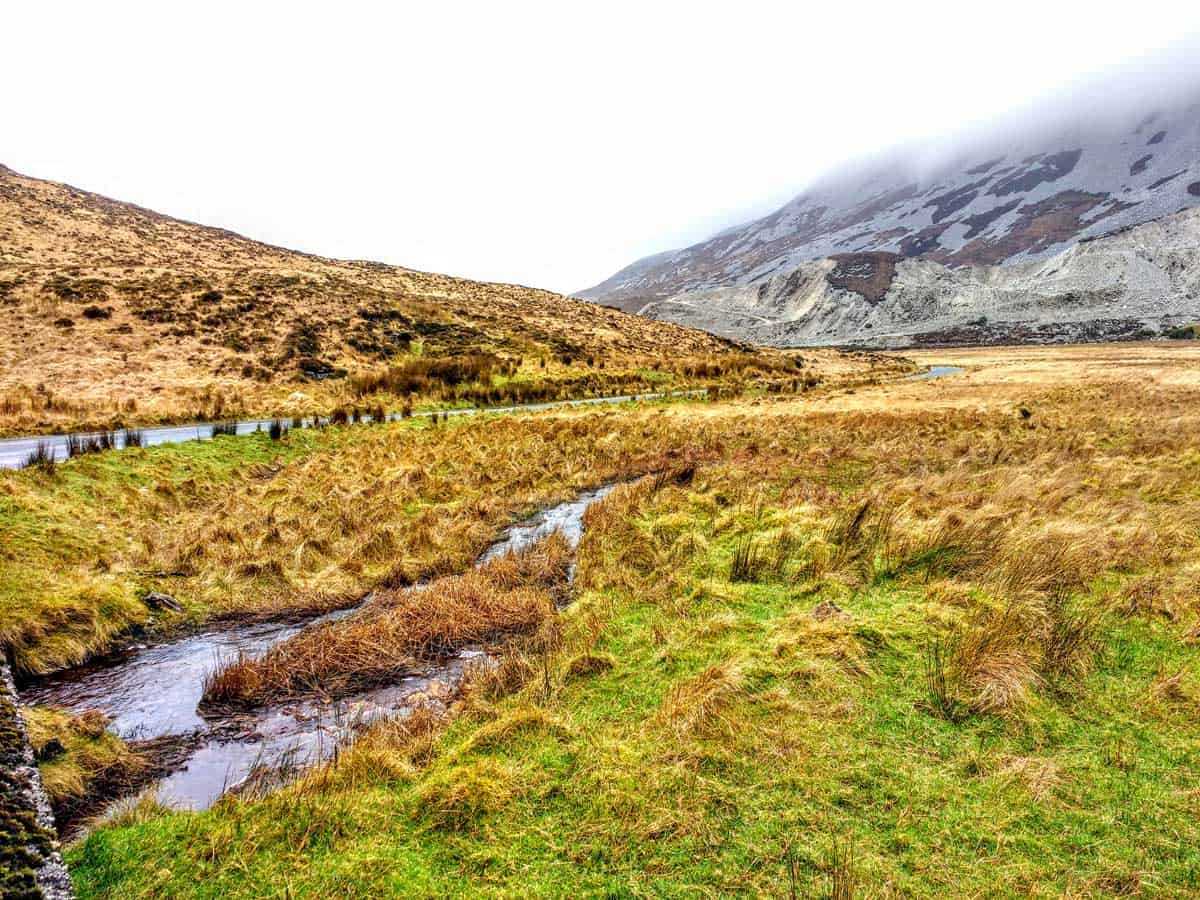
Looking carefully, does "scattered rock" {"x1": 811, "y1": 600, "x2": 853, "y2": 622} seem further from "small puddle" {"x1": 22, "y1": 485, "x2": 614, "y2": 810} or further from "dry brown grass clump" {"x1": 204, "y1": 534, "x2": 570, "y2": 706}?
"small puddle" {"x1": 22, "y1": 485, "x2": 614, "y2": 810}

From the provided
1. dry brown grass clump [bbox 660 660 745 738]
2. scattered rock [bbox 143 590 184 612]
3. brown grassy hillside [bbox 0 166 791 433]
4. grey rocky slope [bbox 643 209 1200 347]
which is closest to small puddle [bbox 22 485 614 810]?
scattered rock [bbox 143 590 184 612]

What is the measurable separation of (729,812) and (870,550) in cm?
586

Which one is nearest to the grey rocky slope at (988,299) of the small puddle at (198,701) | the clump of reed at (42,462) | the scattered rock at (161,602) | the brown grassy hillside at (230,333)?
the brown grassy hillside at (230,333)

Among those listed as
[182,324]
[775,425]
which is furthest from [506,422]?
[182,324]

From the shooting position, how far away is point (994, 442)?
17953 mm

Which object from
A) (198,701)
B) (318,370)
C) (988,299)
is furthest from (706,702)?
(988,299)

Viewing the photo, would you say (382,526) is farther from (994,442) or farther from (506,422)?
(994,442)

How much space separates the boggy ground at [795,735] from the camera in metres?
3.76

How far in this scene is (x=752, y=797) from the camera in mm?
4324

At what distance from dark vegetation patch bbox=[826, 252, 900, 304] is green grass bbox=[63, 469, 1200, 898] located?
145 m

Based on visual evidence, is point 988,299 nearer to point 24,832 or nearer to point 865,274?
point 865,274

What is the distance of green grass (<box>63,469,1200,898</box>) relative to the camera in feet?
12.1

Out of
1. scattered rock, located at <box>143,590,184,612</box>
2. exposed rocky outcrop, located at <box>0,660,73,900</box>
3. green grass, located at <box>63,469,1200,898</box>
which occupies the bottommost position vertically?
green grass, located at <box>63,469,1200,898</box>

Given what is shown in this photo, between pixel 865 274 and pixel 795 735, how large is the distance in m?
158
